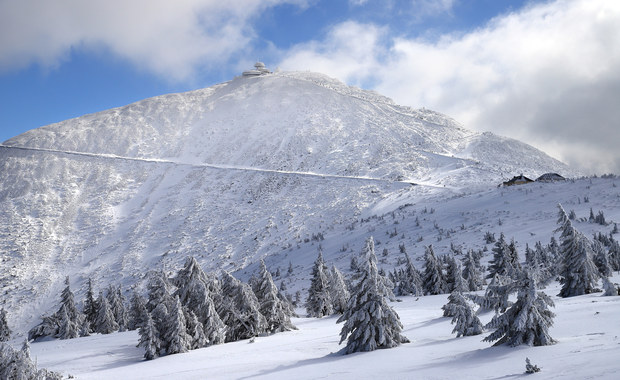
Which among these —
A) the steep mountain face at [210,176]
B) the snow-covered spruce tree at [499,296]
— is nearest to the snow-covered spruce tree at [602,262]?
the snow-covered spruce tree at [499,296]

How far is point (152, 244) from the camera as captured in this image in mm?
94625

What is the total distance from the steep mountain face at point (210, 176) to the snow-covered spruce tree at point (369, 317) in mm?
65987

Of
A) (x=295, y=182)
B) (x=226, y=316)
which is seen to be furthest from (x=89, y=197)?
(x=226, y=316)

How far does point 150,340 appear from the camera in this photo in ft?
76.8

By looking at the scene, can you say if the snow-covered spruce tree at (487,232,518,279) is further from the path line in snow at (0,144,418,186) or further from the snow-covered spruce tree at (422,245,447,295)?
the path line in snow at (0,144,418,186)

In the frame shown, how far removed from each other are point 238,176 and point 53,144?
7125cm

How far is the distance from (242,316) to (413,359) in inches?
768

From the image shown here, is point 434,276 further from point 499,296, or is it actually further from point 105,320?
point 499,296

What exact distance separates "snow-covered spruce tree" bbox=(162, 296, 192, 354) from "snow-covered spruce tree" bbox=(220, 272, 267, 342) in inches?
210

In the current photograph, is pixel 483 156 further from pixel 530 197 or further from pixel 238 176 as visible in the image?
pixel 238 176

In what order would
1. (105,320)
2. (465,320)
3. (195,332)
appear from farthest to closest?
(105,320) < (195,332) < (465,320)

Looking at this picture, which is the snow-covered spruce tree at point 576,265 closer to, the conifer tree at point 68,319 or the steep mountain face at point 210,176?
the conifer tree at point 68,319

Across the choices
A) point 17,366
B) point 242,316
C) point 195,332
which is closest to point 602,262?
point 242,316

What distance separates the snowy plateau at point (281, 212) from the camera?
1470cm
